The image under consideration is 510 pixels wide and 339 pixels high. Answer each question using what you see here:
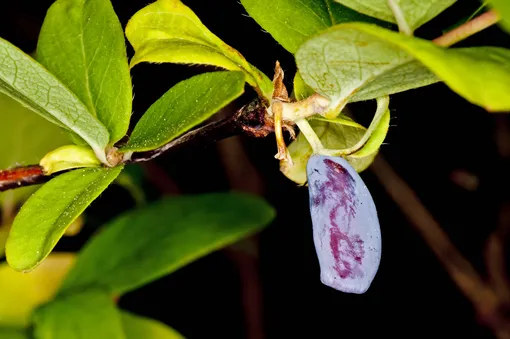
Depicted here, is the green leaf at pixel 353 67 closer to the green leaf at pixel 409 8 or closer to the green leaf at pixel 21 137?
the green leaf at pixel 409 8

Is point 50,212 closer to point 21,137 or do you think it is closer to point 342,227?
point 342,227

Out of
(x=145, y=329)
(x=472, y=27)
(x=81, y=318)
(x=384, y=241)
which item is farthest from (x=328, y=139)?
(x=384, y=241)

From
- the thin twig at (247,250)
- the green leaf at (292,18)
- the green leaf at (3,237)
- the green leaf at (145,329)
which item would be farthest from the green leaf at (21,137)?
the green leaf at (292,18)

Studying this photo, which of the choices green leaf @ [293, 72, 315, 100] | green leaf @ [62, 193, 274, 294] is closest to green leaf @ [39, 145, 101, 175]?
green leaf @ [293, 72, 315, 100]

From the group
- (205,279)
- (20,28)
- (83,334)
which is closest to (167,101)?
(83,334)

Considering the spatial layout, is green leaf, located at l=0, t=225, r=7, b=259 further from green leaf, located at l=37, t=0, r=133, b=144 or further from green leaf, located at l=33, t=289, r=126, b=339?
green leaf, located at l=37, t=0, r=133, b=144
